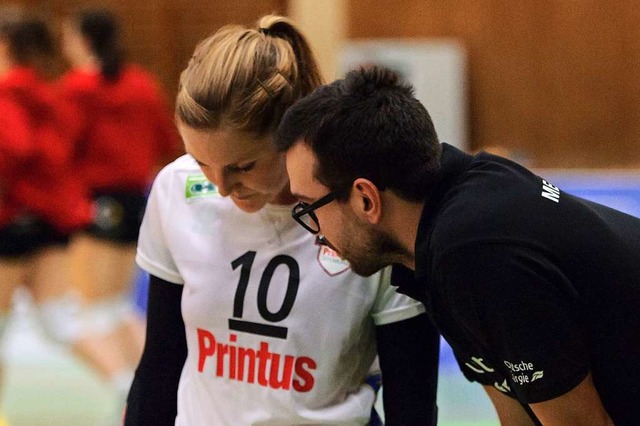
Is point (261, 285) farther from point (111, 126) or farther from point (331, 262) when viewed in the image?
point (111, 126)

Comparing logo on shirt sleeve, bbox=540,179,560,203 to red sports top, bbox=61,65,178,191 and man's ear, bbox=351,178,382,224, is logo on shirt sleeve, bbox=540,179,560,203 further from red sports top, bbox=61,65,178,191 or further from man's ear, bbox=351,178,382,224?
red sports top, bbox=61,65,178,191

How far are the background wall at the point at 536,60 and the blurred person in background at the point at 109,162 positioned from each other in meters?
3.21

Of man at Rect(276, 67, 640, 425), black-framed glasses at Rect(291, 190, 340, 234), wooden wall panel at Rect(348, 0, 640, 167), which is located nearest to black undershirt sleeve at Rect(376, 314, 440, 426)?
man at Rect(276, 67, 640, 425)

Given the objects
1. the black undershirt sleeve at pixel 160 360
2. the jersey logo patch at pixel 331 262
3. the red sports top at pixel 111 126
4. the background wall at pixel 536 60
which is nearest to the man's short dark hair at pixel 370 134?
the jersey logo patch at pixel 331 262

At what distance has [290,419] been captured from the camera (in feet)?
6.56

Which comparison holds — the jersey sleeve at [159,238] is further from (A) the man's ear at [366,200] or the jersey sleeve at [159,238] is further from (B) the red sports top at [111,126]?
(B) the red sports top at [111,126]

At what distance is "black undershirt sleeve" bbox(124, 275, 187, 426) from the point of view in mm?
2176

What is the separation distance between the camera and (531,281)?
1624 mm

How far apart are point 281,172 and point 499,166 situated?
461 millimetres

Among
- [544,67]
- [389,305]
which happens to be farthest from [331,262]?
[544,67]

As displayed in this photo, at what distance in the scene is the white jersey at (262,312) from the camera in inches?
78.9

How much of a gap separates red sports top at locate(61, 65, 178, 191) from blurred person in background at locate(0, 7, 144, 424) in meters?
0.21

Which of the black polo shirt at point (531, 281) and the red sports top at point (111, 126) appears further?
the red sports top at point (111, 126)

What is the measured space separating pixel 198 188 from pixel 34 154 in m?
3.12
